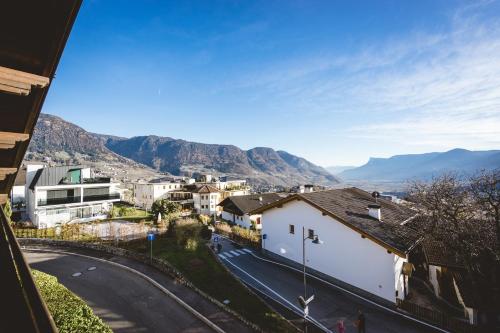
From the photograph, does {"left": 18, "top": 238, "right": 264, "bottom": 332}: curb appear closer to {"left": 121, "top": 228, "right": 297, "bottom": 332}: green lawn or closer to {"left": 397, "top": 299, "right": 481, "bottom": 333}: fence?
{"left": 121, "top": 228, "right": 297, "bottom": 332}: green lawn

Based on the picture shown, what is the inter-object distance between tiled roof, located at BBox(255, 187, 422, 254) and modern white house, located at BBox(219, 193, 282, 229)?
2111cm

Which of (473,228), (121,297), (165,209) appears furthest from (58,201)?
(473,228)

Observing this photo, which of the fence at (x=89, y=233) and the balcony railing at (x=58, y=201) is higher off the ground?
the balcony railing at (x=58, y=201)

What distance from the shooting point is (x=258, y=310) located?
17.3 meters

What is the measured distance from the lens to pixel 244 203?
54156mm

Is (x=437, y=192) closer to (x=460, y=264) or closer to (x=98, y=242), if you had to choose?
(x=460, y=264)

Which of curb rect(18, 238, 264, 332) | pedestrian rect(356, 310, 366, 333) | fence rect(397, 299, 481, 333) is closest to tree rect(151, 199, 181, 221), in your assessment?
curb rect(18, 238, 264, 332)

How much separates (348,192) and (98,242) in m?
30.5

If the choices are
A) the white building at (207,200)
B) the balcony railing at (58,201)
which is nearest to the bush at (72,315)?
the balcony railing at (58,201)

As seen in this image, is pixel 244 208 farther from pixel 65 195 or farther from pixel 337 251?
pixel 65 195

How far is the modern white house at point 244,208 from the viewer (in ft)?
167

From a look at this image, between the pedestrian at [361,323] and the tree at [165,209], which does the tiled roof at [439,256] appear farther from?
the tree at [165,209]

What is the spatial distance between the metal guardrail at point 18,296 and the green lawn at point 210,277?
1506 cm

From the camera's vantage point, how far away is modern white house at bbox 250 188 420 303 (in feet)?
62.2
